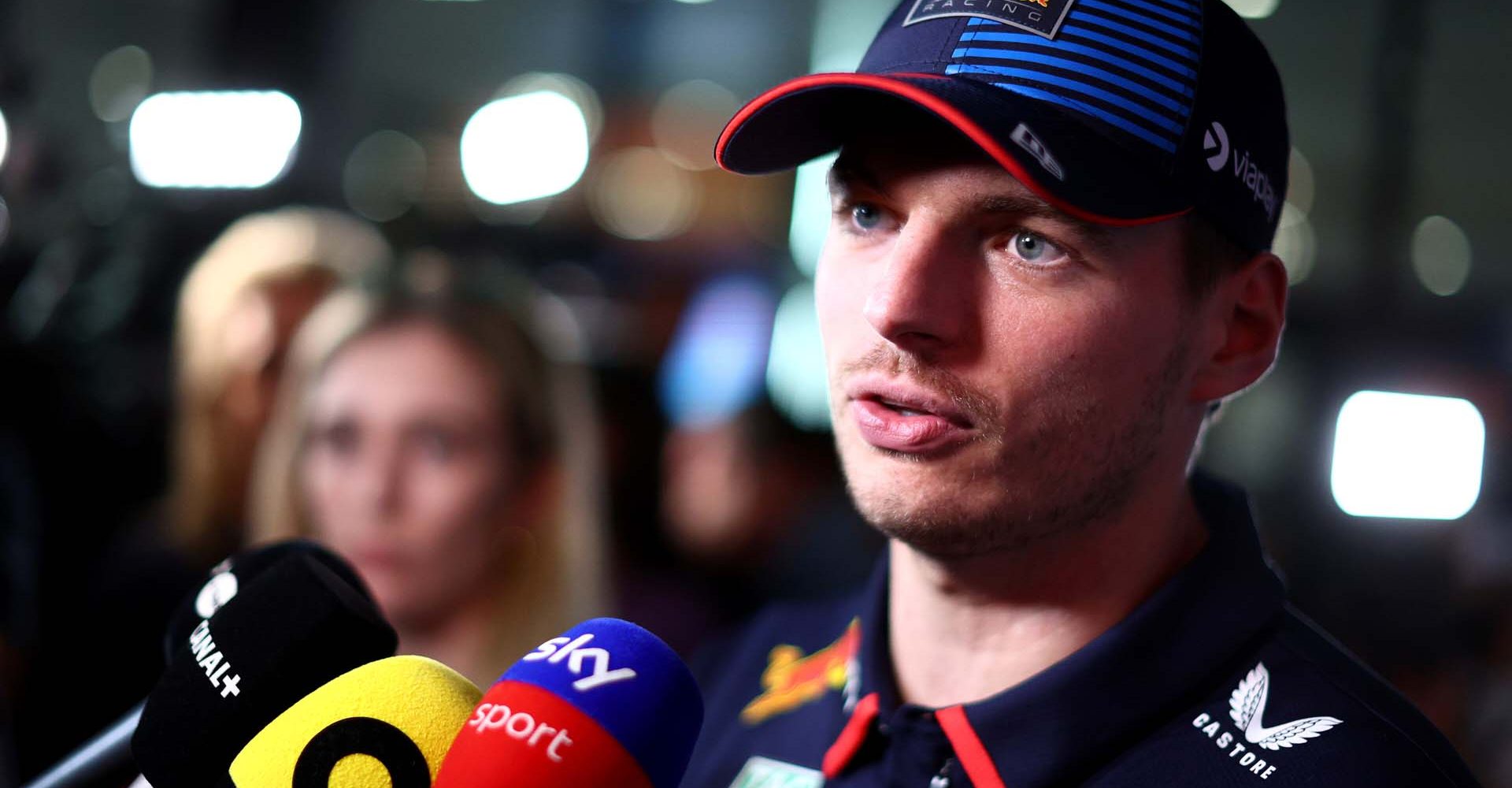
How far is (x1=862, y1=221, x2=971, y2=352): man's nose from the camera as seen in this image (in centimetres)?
96

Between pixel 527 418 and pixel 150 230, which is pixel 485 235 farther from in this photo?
pixel 527 418

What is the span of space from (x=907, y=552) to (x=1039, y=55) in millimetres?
457

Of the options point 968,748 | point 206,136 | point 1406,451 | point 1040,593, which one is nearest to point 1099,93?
point 1040,593

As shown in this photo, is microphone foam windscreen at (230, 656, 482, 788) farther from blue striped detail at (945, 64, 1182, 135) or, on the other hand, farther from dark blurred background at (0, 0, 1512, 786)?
dark blurred background at (0, 0, 1512, 786)

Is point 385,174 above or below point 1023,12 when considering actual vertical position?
below

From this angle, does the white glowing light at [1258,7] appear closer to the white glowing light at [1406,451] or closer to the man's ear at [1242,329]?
the white glowing light at [1406,451]

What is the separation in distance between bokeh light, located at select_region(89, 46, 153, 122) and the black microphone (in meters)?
5.86

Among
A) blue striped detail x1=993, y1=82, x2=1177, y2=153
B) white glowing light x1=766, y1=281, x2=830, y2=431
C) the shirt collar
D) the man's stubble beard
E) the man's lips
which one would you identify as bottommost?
white glowing light x1=766, y1=281, x2=830, y2=431

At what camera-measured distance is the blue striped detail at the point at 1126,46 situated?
98 centimetres

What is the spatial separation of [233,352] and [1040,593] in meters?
1.93

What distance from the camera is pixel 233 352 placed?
97.2 inches

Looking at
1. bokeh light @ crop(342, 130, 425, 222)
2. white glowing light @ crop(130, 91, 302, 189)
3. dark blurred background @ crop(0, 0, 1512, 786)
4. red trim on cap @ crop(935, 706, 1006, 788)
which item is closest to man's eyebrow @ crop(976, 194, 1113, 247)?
red trim on cap @ crop(935, 706, 1006, 788)

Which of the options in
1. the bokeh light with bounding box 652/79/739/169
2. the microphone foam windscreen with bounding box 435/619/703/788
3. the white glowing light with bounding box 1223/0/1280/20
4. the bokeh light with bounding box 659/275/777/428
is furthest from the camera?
the bokeh light with bounding box 652/79/739/169

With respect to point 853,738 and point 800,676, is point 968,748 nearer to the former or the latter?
point 853,738
